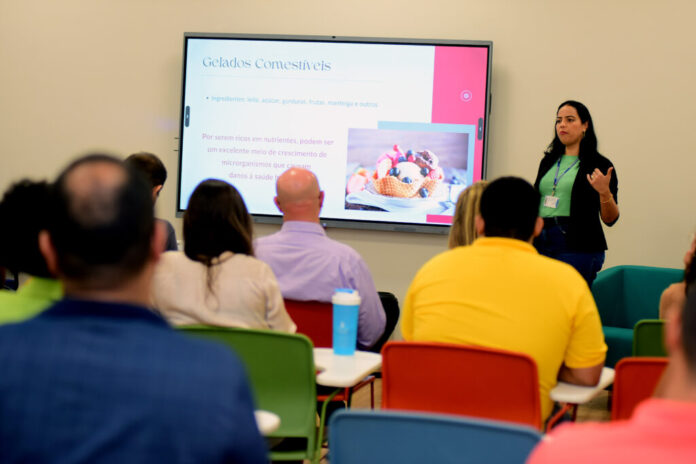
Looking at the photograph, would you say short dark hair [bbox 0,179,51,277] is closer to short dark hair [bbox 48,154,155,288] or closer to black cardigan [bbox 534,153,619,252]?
short dark hair [bbox 48,154,155,288]

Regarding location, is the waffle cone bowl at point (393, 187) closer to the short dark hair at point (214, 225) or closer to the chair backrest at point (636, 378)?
the short dark hair at point (214, 225)

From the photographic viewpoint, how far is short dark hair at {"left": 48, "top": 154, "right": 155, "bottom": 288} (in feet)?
3.60

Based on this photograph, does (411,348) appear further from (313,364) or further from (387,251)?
(387,251)

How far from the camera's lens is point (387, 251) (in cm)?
579

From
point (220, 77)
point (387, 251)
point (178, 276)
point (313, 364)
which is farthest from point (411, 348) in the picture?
point (220, 77)

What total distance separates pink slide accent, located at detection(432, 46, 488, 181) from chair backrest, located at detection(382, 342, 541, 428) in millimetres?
3271

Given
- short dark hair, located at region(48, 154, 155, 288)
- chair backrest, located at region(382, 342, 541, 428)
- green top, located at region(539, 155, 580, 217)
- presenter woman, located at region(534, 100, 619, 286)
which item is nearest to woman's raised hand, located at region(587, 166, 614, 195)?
presenter woman, located at region(534, 100, 619, 286)

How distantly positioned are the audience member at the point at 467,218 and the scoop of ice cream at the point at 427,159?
7.35 feet

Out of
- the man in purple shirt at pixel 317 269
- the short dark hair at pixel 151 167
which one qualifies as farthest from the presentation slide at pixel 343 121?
the man in purple shirt at pixel 317 269

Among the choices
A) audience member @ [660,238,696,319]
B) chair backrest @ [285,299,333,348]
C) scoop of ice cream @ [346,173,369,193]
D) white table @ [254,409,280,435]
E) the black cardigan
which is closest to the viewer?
white table @ [254,409,280,435]

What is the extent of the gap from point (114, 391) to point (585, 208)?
3.99 meters

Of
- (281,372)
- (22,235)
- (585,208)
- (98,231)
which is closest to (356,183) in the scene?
(585,208)

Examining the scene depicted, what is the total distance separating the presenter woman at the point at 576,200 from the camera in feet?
15.2

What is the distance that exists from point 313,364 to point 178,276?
1.78 ft
